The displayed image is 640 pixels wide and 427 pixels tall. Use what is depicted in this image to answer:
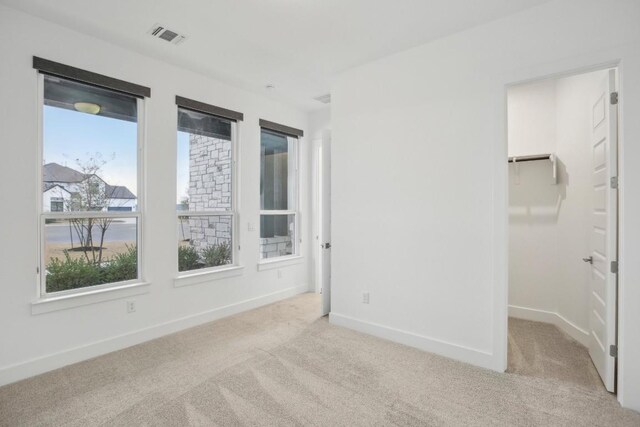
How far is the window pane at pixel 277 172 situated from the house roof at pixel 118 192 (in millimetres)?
1711

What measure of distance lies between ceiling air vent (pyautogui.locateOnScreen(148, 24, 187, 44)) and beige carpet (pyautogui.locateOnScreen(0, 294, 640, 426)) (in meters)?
2.83

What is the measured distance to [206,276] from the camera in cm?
380

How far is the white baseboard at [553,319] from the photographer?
3191mm

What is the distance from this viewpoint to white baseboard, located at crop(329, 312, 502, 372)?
2.73 metres

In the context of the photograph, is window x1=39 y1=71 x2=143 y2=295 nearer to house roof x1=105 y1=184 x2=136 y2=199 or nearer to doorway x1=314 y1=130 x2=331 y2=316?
house roof x1=105 y1=184 x2=136 y2=199

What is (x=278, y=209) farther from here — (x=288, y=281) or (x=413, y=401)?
(x=413, y=401)

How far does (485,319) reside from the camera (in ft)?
8.95

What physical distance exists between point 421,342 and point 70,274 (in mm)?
3226

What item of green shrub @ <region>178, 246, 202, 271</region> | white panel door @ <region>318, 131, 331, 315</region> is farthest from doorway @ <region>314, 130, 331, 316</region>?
green shrub @ <region>178, 246, 202, 271</region>

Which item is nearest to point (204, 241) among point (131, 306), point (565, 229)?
point (131, 306)

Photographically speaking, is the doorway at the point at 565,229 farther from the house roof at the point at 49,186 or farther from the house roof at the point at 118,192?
the house roof at the point at 49,186

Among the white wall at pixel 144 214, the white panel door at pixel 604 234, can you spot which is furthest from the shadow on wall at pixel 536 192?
the white wall at pixel 144 214

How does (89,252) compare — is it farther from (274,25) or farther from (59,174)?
(274,25)

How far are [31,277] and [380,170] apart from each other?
3155mm
